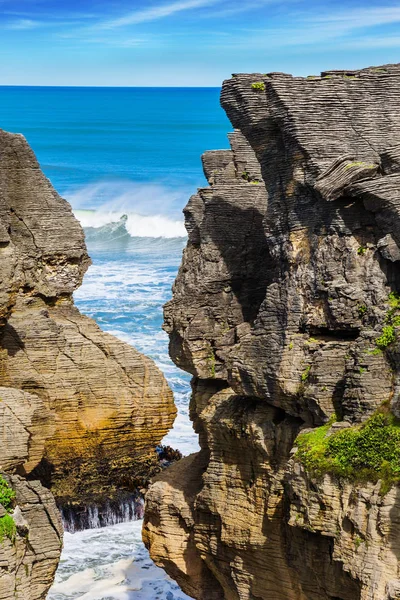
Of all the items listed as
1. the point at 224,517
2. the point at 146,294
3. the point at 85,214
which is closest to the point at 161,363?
the point at 146,294

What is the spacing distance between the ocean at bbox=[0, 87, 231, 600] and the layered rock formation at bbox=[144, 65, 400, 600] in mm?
3720

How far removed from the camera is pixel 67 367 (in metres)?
28.8

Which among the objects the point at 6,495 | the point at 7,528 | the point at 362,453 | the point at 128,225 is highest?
the point at 128,225

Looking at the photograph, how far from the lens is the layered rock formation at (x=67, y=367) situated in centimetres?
2825

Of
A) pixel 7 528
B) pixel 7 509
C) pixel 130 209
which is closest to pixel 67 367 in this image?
pixel 7 509

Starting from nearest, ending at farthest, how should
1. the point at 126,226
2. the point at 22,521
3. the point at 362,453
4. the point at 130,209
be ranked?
1. the point at 362,453
2. the point at 22,521
3. the point at 126,226
4. the point at 130,209

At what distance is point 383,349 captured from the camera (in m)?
19.3

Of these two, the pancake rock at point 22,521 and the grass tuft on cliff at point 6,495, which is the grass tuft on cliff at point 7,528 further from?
the grass tuft on cliff at point 6,495

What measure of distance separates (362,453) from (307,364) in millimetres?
2631

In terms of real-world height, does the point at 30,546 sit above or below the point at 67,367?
below

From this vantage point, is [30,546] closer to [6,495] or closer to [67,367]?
[6,495]

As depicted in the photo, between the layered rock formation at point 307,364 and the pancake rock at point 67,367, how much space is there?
18.3 ft

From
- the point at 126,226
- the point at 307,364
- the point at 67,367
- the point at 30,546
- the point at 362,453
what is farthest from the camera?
the point at 126,226

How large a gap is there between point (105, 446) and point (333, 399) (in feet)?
37.0
